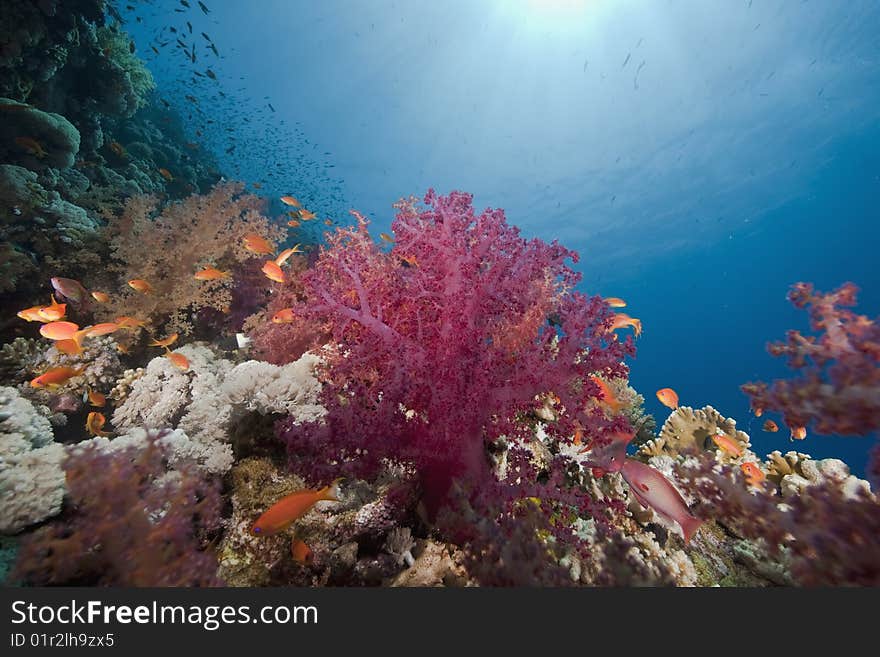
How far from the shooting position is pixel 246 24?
41656 millimetres

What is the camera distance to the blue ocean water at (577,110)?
102ft

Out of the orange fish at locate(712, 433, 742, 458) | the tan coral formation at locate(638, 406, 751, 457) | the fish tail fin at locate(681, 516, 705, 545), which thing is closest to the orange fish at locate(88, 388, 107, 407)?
the fish tail fin at locate(681, 516, 705, 545)

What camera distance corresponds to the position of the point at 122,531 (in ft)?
6.47

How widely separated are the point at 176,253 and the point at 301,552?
5.02 meters

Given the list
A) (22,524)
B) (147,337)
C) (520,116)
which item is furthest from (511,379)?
(520,116)

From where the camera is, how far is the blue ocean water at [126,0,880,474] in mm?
31125

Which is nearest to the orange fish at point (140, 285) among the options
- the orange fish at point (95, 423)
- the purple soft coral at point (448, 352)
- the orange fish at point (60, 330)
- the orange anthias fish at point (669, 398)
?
the orange fish at point (60, 330)

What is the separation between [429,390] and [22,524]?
97.2 inches

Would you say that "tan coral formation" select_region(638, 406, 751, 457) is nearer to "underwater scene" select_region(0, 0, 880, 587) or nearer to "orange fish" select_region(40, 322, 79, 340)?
"underwater scene" select_region(0, 0, 880, 587)

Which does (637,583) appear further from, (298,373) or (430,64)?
(430,64)

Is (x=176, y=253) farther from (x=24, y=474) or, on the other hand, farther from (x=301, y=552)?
(x=301, y=552)

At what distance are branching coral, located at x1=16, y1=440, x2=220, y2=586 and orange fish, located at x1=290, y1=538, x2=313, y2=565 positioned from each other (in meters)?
0.44

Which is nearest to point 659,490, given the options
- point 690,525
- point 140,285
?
point 690,525

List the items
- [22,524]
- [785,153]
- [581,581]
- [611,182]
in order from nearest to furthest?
[22,524] → [581,581] → [785,153] → [611,182]
